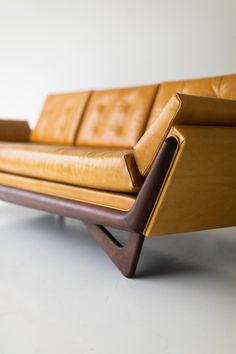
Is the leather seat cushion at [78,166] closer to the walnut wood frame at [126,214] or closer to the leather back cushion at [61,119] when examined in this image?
the walnut wood frame at [126,214]

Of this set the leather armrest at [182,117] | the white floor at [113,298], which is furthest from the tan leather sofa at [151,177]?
the white floor at [113,298]

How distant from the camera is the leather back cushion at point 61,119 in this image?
2975mm

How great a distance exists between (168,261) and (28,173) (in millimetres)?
940

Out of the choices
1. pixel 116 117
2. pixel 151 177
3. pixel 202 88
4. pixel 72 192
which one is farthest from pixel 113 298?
pixel 116 117

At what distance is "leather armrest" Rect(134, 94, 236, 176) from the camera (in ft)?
4.06

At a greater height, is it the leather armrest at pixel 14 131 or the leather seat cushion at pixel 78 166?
the leather seat cushion at pixel 78 166

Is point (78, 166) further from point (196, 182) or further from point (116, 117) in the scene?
point (116, 117)

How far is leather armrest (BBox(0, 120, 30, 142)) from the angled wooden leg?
1728mm

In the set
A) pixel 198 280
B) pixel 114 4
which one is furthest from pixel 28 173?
pixel 114 4

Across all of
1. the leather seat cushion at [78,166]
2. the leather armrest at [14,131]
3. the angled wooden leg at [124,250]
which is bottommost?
the leather armrest at [14,131]

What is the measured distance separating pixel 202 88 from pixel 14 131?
Answer: 1705 millimetres

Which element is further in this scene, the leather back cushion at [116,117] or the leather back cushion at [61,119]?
the leather back cushion at [61,119]

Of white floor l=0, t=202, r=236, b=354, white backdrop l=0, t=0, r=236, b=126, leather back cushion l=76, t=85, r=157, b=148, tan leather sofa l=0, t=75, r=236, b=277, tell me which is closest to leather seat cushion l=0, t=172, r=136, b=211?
tan leather sofa l=0, t=75, r=236, b=277

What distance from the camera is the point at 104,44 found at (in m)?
3.35
